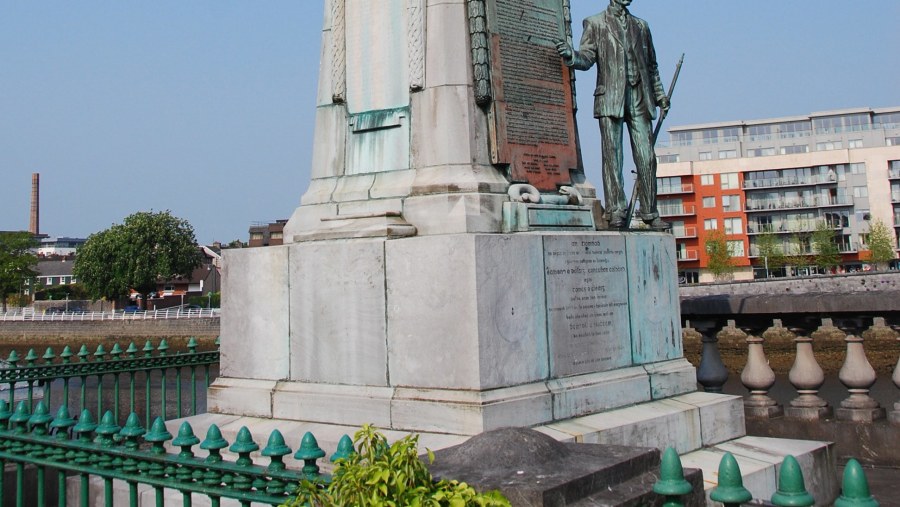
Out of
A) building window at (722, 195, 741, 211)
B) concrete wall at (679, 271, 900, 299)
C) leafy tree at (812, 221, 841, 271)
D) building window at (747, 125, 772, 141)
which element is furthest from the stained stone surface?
building window at (747, 125, 772, 141)

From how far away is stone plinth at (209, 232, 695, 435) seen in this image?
19.1 feet

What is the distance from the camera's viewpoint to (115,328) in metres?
66.1

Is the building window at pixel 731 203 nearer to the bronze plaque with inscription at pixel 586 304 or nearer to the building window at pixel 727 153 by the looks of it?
the building window at pixel 727 153

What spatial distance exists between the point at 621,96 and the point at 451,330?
3064 millimetres

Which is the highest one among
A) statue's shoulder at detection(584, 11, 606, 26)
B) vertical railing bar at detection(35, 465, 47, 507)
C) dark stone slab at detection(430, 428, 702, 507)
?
statue's shoulder at detection(584, 11, 606, 26)

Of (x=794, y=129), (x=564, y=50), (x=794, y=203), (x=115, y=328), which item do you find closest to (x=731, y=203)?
(x=794, y=203)

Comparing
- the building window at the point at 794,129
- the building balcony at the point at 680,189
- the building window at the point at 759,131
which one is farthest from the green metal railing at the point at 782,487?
the building window at the point at 759,131

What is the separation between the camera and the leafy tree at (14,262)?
90.4 m

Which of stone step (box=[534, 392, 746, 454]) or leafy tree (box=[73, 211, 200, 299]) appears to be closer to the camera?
stone step (box=[534, 392, 746, 454])

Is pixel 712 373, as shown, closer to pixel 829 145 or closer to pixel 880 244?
pixel 880 244

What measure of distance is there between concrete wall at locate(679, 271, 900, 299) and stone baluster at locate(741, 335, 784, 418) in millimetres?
45520

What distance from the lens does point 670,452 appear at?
120 inches

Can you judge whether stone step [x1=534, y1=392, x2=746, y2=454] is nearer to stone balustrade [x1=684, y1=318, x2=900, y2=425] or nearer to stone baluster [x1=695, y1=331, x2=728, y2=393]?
stone baluster [x1=695, y1=331, x2=728, y2=393]

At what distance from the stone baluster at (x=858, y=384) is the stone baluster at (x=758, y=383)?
1.99ft
